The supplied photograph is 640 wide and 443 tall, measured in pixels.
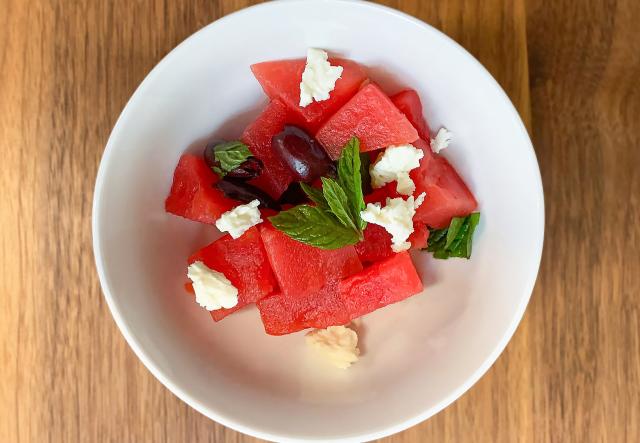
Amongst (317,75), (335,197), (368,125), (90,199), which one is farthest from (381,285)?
(90,199)

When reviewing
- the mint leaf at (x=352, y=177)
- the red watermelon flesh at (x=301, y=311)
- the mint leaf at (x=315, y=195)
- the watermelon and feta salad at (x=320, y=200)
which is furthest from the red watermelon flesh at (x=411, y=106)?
the red watermelon flesh at (x=301, y=311)

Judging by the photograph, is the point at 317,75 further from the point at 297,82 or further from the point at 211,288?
the point at 211,288

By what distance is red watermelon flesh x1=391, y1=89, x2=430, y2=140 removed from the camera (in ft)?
3.94

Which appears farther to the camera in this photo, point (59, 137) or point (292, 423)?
point (59, 137)

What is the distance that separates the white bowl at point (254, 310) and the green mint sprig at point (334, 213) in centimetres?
20

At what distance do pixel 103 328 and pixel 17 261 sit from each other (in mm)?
219

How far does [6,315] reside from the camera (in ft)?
4.38

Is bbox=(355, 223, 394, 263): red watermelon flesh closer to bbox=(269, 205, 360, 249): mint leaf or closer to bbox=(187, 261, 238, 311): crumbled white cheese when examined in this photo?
bbox=(269, 205, 360, 249): mint leaf

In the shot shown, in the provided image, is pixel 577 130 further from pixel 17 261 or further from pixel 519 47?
pixel 17 261

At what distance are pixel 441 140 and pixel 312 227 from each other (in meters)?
0.31

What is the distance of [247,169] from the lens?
3.98 feet

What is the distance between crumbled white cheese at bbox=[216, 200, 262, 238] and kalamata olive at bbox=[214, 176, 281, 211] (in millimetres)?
16

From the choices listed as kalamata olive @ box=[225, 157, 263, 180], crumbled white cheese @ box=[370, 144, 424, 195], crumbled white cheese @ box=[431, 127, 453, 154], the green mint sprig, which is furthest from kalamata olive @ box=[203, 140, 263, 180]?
crumbled white cheese @ box=[431, 127, 453, 154]

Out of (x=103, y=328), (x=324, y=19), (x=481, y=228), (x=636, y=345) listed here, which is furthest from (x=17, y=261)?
(x=636, y=345)
